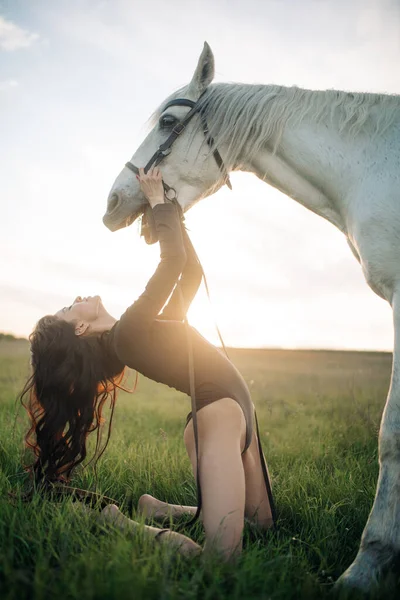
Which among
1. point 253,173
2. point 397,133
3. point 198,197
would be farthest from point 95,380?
point 397,133

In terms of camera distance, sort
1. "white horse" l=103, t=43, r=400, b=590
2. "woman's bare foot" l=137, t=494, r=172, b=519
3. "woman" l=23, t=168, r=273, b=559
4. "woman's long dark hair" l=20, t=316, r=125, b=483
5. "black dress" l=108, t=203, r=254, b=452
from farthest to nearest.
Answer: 1. "woman's long dark hair" l=20, t=316, r=125, b=483
2. "woman's bare foot" l=137, t=494, r=172, b=519
3. "black dress" l=108, t=203, r=254, b=452
4. "woman" l=23, t=168, r=273, b=559
5. "white horse" l=103, t=43, r=400, b=590

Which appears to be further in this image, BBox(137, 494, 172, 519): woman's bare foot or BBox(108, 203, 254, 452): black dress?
BBox(137, 494, 172, 519): woman's bare foot

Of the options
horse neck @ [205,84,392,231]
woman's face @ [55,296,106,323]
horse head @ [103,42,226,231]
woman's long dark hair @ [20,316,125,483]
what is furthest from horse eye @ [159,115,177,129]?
woman's long dark hair @ [20,316,125,483]

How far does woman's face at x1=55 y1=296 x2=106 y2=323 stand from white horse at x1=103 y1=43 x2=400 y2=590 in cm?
64

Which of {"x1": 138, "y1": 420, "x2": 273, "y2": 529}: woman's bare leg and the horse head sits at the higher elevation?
the horse head

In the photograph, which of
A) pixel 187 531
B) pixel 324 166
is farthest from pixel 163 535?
pixel 324 166

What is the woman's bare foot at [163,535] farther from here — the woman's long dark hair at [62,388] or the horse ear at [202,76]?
the horse ear at [202,76]

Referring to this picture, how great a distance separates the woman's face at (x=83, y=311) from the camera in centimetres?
278

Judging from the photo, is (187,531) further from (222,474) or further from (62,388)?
(62,388)

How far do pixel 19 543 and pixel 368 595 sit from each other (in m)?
1.57

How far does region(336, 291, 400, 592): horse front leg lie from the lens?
176cm

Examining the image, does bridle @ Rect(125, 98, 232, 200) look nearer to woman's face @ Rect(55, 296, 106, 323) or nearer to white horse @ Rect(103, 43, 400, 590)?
white horse @ Rect(103, 43, 400, 590)

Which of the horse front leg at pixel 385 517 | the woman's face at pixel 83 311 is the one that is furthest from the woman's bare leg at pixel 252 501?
the woman's face at pixel 83 311

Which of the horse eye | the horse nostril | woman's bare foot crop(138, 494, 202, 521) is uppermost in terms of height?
the horse eye
